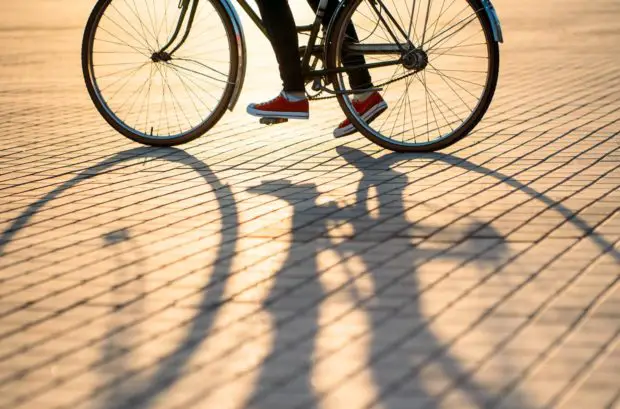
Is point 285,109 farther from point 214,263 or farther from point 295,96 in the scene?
point 214,263

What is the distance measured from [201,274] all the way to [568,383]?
1621mm

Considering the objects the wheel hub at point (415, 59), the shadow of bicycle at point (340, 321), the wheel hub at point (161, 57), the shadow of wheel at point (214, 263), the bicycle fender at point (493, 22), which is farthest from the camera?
the wheel hub at point (161, 57)

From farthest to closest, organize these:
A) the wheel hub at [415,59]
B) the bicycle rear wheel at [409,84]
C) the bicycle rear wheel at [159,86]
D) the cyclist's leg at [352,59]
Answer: the bicycle rear wheel at [159,86] < the cyclist's leg at [352,59] < the wheel hub at [415,59] < the bicycle rear wheel at [409,84]

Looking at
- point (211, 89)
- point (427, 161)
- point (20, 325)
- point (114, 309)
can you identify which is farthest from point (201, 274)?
point (211, 89)

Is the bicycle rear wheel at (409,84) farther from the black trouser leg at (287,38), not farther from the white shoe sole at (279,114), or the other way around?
the white shoe sole at (279,114)

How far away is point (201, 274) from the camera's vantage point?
15.3 ft

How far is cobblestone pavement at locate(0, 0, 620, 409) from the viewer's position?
139 inches

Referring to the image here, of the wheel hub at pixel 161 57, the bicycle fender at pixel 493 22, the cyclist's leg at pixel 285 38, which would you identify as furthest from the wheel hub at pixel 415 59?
the wheel hub at pixel 161 57

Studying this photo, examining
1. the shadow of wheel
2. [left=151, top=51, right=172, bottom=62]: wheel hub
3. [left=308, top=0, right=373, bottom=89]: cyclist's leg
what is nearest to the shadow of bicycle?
the shadow of wheel

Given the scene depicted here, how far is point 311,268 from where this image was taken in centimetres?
468

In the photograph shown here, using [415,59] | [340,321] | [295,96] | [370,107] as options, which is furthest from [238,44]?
[340,321]

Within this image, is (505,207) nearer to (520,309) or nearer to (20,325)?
(520,309)

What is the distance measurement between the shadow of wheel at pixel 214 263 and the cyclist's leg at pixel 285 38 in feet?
2.10

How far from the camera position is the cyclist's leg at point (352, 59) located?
6.79 metres
